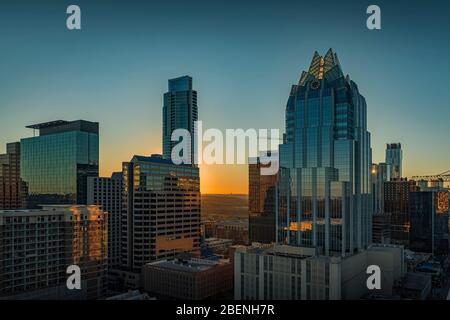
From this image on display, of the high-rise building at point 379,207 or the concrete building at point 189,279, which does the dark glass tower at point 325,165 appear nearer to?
the concrete building at point 189,279

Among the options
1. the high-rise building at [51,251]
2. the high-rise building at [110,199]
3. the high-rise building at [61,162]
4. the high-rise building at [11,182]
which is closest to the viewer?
the high-rise building at [51,251]

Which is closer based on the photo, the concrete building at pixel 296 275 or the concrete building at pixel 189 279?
the concrete building at pixel 296 275

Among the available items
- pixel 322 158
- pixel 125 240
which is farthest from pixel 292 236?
pixel 125 240

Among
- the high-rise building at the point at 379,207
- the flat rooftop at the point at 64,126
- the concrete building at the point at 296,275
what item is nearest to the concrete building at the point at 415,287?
the concrete building at the point at 296,275

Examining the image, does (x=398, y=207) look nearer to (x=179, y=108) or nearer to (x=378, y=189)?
(x=378, y=189)

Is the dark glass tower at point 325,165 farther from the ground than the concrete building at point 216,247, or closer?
farther from the ground

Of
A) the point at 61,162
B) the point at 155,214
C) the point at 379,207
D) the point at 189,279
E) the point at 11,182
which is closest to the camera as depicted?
the point at 189,279

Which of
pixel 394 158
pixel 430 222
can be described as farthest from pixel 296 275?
pixel 394 158

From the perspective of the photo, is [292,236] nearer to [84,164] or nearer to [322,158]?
[322,158]
